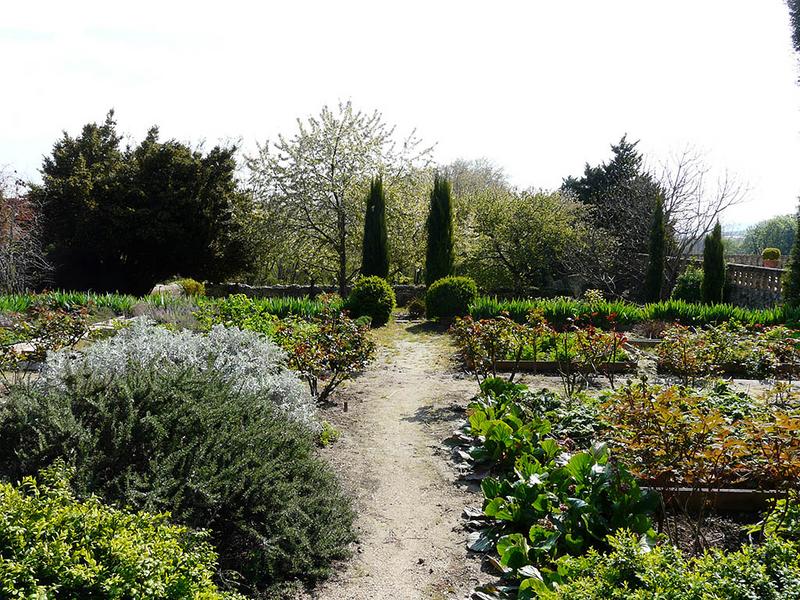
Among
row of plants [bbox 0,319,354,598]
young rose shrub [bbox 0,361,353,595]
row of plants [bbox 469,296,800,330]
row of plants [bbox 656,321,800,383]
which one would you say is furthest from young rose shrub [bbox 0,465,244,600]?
row of plants [bbox 469,296,800,330]

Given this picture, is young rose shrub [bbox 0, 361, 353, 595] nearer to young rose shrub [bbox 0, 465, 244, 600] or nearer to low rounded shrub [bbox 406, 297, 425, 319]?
young rose shrub [bbox 0, 465, 244, 600]

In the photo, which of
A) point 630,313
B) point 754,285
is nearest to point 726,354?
point 630,313

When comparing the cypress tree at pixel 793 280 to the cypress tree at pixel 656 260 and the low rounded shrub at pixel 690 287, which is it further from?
the cypress tree at pixel 656 260

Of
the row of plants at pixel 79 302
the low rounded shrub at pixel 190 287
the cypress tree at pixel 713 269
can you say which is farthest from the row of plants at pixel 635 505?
the low rounded shrub at pixel 190 287

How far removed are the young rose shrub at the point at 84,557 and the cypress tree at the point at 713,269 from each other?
15.5m

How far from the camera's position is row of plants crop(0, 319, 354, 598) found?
2.96 metres

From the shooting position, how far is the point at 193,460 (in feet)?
10.4

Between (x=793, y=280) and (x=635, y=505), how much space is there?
12.9 m

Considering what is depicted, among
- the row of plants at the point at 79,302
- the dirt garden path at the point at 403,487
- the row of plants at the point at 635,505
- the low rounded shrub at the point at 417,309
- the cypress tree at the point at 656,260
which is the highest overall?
the cypress tree at the point at 656,260

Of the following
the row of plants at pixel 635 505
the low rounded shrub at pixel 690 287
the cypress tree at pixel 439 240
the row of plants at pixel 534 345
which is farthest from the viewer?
the cypress tree at pixel 439 240

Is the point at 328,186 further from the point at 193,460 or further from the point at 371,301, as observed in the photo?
the point at 193,460

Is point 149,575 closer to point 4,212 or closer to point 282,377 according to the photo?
point 282,377

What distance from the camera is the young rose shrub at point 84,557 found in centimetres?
185

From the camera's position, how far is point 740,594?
2.01 m
